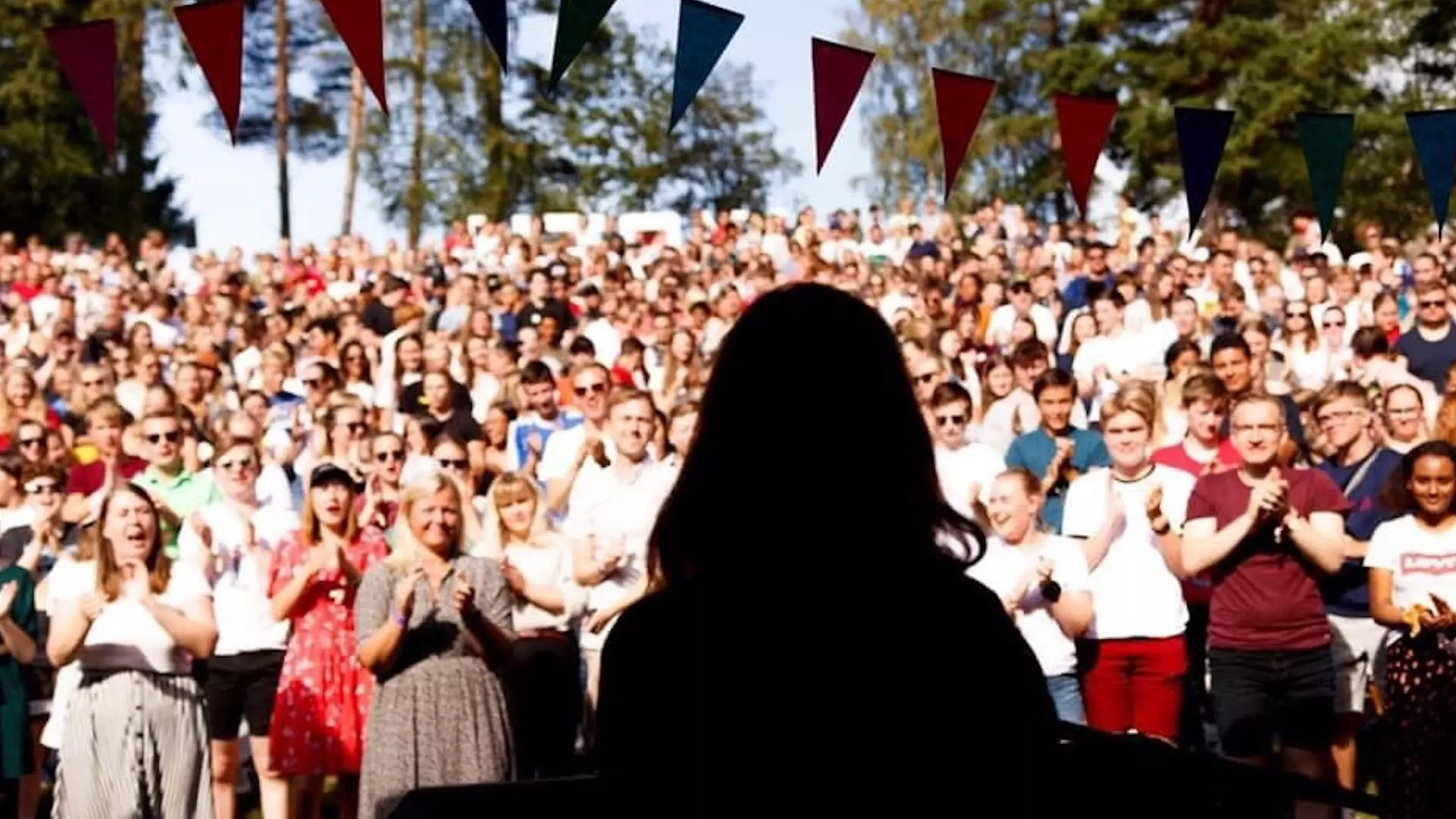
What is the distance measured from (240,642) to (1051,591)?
9.73 ft

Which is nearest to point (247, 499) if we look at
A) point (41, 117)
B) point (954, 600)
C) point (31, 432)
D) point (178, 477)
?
point (178, 477)

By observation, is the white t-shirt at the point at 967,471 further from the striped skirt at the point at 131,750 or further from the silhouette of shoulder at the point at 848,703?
the silhouette of shoulder at the point at 848,703

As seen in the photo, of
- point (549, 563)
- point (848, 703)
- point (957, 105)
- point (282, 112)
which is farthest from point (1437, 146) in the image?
point (282, 112)

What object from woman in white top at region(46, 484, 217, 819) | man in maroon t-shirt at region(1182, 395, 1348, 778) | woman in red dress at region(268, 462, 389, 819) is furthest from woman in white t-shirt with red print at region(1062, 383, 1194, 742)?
woman in white top at region(46, 484, 217, 819)

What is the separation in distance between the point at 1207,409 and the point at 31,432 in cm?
537

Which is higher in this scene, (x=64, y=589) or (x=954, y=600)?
(x=954, y=600)

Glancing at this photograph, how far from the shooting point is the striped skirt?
6.02 m

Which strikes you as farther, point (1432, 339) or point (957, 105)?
point (1432, 339)

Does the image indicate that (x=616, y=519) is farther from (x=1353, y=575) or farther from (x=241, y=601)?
(x=1353, y=575)

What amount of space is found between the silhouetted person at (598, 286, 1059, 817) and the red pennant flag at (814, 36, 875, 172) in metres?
4.54

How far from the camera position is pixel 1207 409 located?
7.36m

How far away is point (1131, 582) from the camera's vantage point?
651cm

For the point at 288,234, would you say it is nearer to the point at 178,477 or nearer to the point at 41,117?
Result: the point at 41,117

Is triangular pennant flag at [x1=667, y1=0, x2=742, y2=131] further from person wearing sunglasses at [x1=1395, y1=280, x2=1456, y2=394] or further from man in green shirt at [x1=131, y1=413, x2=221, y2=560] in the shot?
person wearing sunglasses at [x1=1395, y1=280, x2=1456, y2=394]
